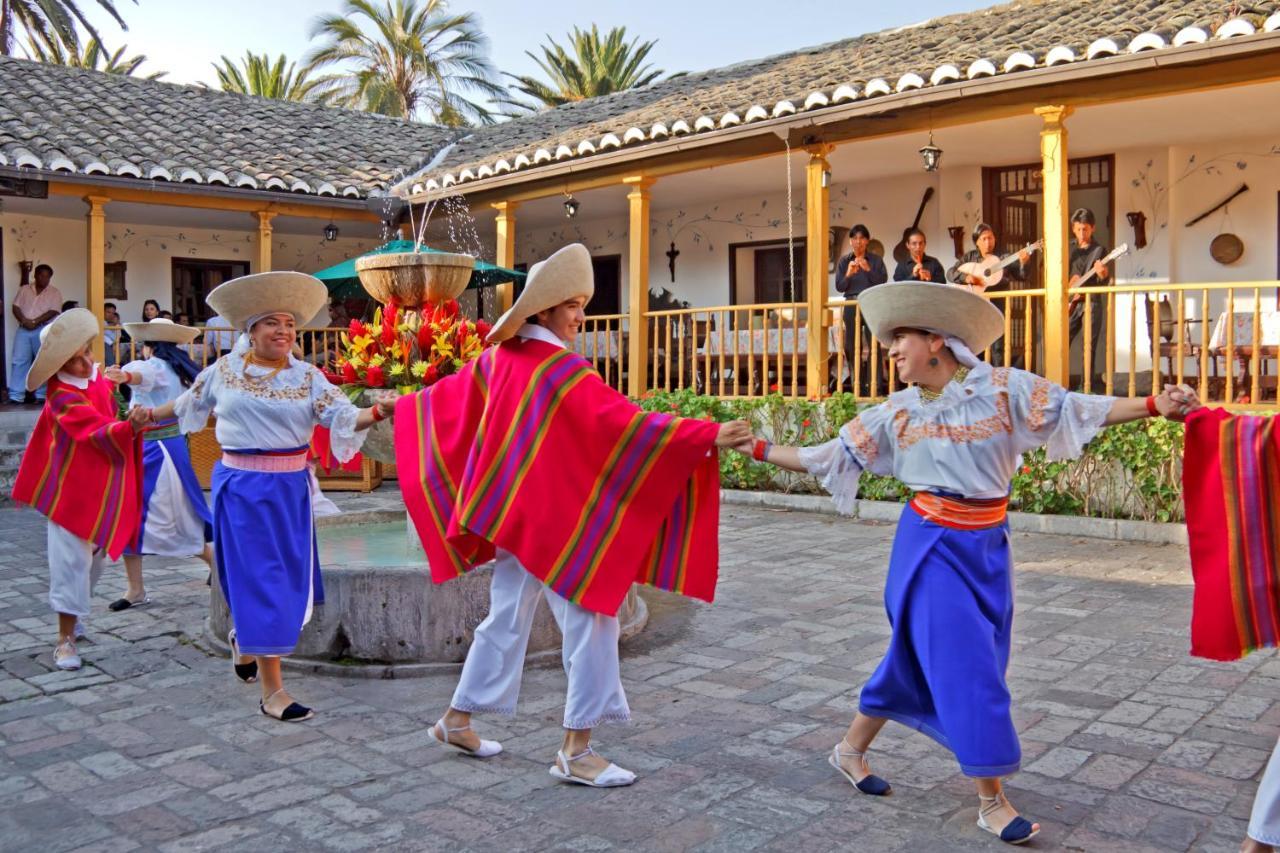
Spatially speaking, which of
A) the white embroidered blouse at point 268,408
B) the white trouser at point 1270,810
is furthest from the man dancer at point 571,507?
the white trouser at point 1270,810

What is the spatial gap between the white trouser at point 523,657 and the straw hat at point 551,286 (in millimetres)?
762

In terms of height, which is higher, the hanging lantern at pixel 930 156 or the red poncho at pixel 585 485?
the hanging lantern at pixel 930 156

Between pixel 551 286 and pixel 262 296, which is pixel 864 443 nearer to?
pixel 551 286

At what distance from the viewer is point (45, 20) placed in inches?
969

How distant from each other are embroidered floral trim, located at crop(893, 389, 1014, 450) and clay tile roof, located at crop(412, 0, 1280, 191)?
5968mm

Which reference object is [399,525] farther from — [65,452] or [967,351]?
[967,351]

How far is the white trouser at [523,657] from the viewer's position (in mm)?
3586

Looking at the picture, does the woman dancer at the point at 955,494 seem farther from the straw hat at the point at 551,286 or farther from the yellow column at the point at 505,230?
the yellow column at the point at 505,230

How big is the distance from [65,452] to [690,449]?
3377mm

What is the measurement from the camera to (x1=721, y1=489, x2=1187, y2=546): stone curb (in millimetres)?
8102

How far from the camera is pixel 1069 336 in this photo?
9.52 m

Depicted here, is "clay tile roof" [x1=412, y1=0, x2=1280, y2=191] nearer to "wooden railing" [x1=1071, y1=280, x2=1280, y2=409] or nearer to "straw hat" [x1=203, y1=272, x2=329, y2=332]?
"wooden railing" [x1=1071, y1=280, x2=1280, y2=409]

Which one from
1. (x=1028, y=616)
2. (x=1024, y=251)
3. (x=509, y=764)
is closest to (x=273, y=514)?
(x=509, y=764)

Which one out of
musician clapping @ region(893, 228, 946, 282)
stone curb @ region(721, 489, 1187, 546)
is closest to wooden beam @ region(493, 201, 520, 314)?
musician clapping @ region(893, 228, 946, 282)
